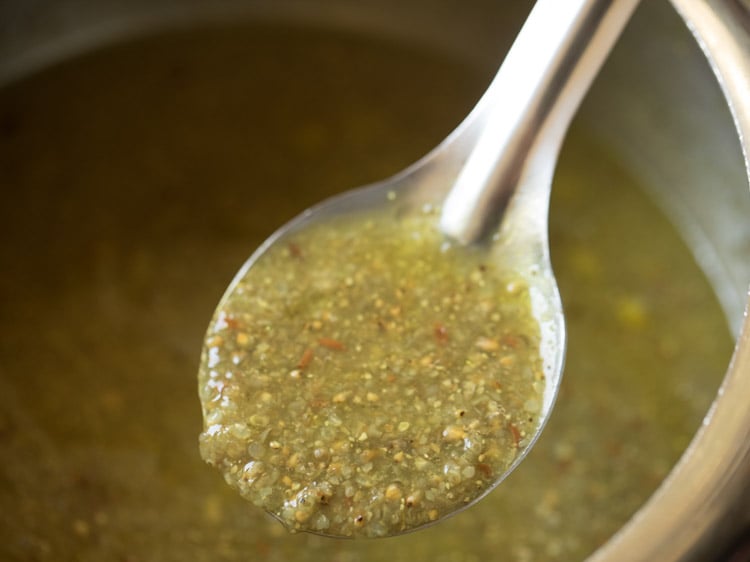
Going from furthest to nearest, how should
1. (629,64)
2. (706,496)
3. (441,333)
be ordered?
1. (629,64)
2. (441,333)
3. (706,496)

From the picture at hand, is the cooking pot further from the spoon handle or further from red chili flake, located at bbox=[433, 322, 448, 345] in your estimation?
red chili flake, located at bbox=[433, 322, 448, 345]

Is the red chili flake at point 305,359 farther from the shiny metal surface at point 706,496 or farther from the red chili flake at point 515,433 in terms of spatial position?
the shiny metal surface at point 706,496

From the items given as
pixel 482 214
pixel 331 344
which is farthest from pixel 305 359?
pixel 482 214

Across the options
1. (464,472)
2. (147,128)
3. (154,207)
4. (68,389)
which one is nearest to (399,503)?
(464,472)

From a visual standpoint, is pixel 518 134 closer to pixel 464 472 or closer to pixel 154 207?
pixel 464 472

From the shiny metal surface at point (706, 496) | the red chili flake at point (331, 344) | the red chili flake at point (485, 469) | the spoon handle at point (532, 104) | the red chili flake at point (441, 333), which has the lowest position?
the red chili flake at point (485, 469)

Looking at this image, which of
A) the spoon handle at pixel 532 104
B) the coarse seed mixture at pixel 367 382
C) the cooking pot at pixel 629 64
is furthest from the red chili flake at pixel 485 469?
the cooking pot at pixel 629 64

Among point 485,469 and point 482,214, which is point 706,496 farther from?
point 482,214
